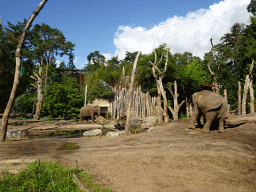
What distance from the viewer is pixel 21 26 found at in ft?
71.9

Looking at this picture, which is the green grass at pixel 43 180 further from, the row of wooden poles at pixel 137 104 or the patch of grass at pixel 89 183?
the row of wooden poles at pixel 137 104

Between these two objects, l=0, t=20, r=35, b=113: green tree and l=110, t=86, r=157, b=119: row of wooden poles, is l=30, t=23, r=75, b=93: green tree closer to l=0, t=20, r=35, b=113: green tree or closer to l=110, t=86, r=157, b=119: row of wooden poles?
l=0, t=20, r=35, b=113: green tree

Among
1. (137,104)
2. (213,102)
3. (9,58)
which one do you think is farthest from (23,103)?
(213,102)

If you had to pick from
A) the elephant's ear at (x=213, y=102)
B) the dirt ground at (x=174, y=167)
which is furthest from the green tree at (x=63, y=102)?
the elephant's ear at (x=213, y=102)

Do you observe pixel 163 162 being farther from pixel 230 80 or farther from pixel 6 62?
pixel 230 80

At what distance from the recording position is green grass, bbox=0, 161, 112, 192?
3.09 metres

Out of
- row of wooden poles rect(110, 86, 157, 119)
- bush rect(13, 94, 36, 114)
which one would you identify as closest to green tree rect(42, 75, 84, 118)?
row of wooden poles rect(110, 86, 157, 119)

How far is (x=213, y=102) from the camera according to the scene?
7.72m

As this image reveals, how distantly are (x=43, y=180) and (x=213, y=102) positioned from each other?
7041mm

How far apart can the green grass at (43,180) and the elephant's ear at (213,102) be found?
20.2 ft

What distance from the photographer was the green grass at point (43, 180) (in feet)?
10.1

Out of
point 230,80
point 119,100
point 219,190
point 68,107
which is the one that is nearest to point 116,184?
point 219,190

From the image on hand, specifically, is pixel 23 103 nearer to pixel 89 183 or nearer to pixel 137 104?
pixel 137 104

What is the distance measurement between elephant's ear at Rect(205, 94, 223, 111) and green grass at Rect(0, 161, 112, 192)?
614 cm
